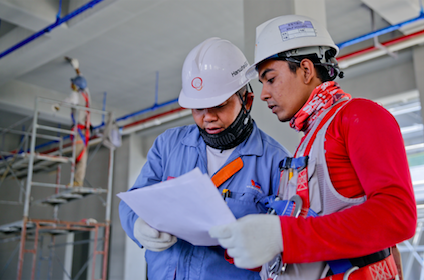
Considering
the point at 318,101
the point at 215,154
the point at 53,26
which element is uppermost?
the point at 53,26

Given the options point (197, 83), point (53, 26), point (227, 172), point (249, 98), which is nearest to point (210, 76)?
point (197, 83)

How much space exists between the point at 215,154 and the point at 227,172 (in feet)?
0.67

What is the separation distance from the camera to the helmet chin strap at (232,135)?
2.01 meters

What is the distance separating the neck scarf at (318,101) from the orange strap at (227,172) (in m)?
0.49

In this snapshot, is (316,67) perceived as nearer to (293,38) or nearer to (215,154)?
(293,38)

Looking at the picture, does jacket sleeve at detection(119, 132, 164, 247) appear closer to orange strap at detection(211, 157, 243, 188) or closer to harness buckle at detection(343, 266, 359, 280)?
orange strap at detection(211, 157, 243, 188)

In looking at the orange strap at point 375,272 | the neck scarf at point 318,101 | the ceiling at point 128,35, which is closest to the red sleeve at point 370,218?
the orange strap at point 375,272

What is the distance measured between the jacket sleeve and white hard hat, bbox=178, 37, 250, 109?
28cm

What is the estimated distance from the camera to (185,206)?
4.10 ft

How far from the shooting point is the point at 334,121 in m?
1.31

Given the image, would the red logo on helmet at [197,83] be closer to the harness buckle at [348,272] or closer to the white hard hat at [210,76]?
the white hard hat at [210,76]

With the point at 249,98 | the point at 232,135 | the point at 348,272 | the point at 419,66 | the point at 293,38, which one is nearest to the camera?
the point at 348,272

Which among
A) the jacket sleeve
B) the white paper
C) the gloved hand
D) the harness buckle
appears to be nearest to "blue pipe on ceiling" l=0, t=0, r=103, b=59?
the jacket sleeve

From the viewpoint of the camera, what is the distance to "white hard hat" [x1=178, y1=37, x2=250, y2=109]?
2.07 meters
